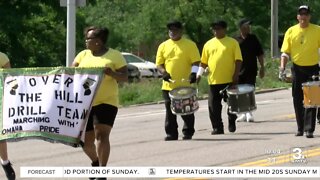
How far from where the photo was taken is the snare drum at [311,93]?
43.7 feet

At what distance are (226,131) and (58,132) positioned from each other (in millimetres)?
6048

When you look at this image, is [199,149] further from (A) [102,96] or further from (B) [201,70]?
(A) [102,96]

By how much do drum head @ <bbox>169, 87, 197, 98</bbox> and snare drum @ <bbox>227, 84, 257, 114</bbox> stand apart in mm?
839

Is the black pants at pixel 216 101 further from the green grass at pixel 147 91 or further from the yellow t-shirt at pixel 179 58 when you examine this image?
the green grass at pixel 147 91

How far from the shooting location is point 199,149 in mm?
13266

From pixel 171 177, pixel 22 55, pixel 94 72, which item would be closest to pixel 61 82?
pixel 94 72

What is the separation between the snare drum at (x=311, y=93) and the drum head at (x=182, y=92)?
1818 mm

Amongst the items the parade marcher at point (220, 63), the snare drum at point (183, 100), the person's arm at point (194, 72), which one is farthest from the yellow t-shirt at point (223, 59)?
the snare drum at point (183, 100)

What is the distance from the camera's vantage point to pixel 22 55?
1572 inches

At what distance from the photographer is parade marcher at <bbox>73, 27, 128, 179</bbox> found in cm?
1017

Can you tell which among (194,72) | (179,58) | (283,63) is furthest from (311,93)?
(179,58)

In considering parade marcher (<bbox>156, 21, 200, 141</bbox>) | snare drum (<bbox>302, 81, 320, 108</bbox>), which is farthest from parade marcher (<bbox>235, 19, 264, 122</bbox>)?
snare drum (<bbox>302, 81, 320, 108</bbox>)

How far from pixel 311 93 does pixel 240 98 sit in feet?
5.28

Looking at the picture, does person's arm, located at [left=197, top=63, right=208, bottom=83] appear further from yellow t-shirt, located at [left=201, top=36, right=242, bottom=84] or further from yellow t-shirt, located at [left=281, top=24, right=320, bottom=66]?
yellow t-shirt, located at [left=281, top=24, right=320, bottom=66]
